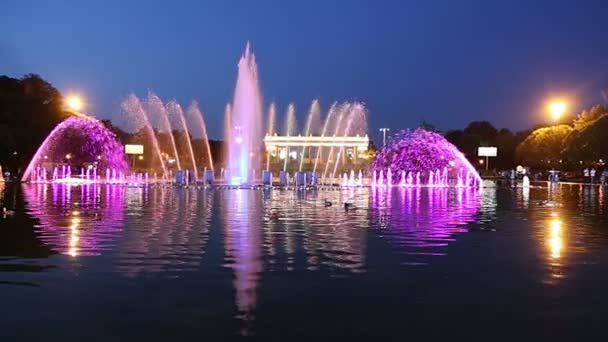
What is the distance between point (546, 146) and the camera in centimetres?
9181

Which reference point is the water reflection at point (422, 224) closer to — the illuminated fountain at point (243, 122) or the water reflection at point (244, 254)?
the water reflection at point (244, 254)

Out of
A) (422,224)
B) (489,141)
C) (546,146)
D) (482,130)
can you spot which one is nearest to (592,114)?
(546,146)

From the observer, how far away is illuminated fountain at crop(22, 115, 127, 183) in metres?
64.6

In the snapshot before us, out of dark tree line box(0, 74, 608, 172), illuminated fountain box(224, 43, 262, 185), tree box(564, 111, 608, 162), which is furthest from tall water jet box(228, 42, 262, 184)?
Result: tree box(564, 111, 608, 162)

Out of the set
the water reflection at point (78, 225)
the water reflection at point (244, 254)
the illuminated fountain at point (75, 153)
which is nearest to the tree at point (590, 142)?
the illuminated fountain at point (75, 153)

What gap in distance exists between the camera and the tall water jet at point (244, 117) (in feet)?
155

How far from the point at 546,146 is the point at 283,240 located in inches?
3281

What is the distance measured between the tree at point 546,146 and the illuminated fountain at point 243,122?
48243 mm

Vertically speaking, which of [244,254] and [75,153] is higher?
[75,153]

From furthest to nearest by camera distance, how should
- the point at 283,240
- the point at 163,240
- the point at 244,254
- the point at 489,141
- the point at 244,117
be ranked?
the point at 489,141 < the point at 244,117 < the point at 283,240 < the point at 163,240 < the point at 244,254

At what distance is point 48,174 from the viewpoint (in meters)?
67.1

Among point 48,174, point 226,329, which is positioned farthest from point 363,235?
point 48,174

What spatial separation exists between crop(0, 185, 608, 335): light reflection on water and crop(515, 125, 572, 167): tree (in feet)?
230

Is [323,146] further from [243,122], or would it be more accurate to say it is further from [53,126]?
[243,122]
